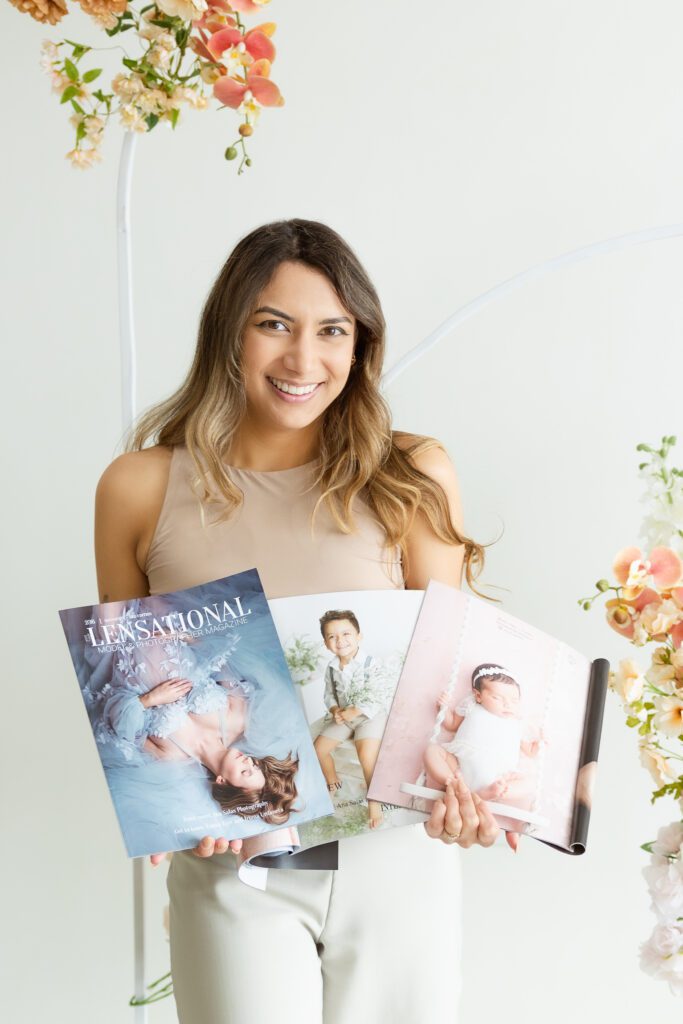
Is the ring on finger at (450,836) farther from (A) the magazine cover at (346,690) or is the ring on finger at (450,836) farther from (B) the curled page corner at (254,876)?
(B) the curled page corner at (254,876)

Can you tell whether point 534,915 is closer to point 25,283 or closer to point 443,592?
point 443,592

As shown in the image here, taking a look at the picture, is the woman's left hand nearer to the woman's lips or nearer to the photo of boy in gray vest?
the photo of boy in gray vest

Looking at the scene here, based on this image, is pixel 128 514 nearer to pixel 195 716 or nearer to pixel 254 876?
pixel 195 716

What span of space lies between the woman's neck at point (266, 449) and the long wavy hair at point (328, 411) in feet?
0.05

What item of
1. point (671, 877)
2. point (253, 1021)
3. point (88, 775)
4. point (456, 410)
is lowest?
point (253, 1021)

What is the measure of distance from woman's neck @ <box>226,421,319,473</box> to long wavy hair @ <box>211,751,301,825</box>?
1.51 feet

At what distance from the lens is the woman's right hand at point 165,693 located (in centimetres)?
116

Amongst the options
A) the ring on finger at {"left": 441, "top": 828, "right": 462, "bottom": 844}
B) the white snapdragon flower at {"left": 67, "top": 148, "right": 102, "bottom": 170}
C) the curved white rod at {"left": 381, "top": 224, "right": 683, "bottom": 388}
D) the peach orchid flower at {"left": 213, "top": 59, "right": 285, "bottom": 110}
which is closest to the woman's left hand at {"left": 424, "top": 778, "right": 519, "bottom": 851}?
the ring on finger at {"left": 441, "top": 828, "right": 462, "bottom": 844}

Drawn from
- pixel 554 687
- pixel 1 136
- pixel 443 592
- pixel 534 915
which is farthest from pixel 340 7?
pixel 534 915

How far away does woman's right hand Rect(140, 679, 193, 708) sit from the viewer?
3.80 ft

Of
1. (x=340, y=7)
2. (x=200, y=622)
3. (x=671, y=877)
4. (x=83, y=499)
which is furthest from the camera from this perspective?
(x=83, y=499)

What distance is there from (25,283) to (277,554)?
2.67 feet

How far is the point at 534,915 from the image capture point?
1.97 m

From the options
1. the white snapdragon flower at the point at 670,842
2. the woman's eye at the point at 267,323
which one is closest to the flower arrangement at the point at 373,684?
the white snapdragon flower at the point at 670,842
